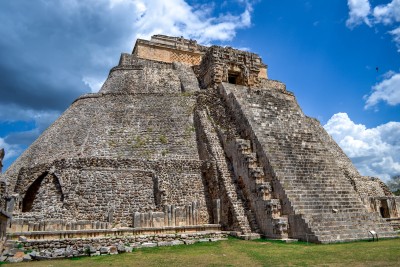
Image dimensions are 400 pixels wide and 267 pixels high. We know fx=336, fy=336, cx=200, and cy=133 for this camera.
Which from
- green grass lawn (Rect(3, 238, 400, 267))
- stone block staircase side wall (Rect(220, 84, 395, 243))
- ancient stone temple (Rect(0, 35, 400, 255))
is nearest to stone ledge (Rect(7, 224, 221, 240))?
ancient stone temple (Rect(0, 35, 400, 255))

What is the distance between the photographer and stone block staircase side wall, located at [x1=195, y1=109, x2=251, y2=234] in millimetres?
12234

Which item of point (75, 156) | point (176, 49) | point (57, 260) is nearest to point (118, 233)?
point (57, 260)

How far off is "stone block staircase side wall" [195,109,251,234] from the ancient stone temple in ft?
0.16

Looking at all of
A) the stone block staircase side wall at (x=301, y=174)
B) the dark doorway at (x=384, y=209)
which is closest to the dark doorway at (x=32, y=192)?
the stone block staircase side wall at (x=301, y=174)

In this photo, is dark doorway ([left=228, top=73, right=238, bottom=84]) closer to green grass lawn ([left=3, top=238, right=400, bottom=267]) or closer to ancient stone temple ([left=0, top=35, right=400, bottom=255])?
ancient stone temple ([left=0, top=35, right=400, bottom=255])

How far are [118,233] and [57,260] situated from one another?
8.00 ft

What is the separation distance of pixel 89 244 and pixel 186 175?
515 cm

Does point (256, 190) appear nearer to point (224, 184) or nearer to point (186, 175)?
point (224, 184)

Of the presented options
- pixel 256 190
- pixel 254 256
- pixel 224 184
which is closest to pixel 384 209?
pixel 256 190

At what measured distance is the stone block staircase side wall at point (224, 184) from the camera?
40.1 feet

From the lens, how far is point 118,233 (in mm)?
10977

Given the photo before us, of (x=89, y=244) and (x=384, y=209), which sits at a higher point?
(x=384, y=209)

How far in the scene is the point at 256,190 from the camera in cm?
1238

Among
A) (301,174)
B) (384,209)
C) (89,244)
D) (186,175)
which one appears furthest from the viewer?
(384,209)
